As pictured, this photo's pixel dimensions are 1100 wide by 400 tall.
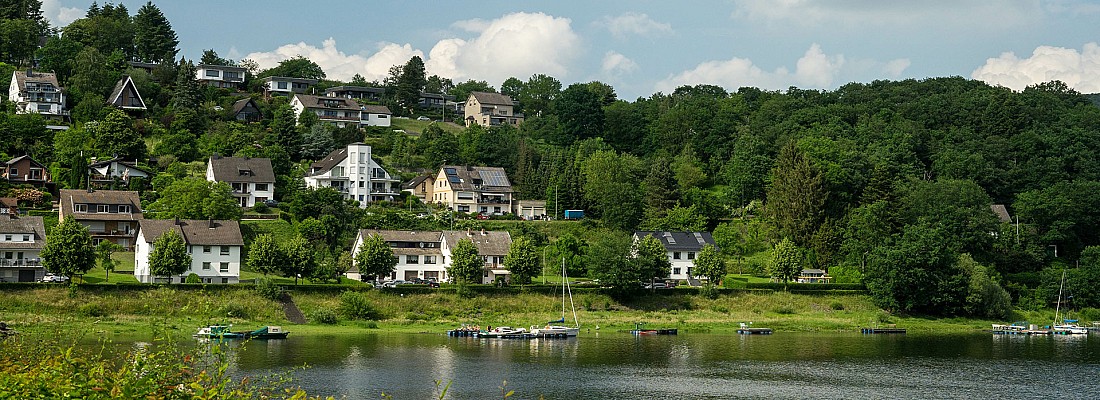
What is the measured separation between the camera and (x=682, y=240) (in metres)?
87.7

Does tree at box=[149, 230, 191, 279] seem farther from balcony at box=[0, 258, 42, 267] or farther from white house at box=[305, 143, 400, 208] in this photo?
white house at box=[305, 143, 400, 208]

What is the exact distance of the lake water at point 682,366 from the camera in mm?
45906

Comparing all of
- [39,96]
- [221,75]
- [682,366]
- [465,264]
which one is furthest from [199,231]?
[221,75]

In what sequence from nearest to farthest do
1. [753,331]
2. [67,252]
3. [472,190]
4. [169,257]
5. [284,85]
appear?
[67,252] → [169,257] → [753,331] → [472,190] → [284,85]

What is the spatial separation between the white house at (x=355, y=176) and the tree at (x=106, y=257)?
27.2m

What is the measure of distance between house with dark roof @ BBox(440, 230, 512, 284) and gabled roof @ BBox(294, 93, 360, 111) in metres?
52.7

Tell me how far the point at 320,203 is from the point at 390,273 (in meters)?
11.8

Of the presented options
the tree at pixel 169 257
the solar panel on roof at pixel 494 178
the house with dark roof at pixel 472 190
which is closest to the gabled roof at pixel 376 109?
the house with dark roof at pixel 472 190

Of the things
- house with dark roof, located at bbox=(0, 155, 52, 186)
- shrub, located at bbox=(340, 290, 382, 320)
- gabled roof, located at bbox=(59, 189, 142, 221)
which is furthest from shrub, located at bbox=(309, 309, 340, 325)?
house with dark roof, located at bbox=(0, 155, 52, 186)

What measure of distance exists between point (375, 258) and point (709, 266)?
24.1 m

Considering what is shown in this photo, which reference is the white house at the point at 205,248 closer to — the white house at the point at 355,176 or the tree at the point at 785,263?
the white house at the point at 355,176

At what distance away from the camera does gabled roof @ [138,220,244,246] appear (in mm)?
71688

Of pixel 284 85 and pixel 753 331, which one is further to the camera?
pixel 284 85

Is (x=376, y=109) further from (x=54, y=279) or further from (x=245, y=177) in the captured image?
(x=54, y=279)
